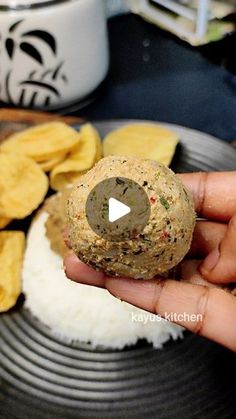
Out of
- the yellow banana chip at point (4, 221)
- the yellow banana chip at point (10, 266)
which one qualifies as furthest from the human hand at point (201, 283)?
the yellow banana chip at point (4, 221)

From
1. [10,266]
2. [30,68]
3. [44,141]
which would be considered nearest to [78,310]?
[10,266]

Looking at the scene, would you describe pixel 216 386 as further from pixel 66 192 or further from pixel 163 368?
pixel 66 192

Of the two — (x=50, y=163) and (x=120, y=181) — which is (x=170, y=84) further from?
(x=120, y=181)

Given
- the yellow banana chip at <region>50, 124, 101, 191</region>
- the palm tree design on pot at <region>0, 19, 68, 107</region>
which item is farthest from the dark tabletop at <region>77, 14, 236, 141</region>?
the yellow banana chip at <region>50, 124, 101, 191</region>

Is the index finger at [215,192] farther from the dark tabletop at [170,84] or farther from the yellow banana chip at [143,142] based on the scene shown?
the dark tabletop at [170,84]

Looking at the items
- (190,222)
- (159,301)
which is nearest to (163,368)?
(159,301)

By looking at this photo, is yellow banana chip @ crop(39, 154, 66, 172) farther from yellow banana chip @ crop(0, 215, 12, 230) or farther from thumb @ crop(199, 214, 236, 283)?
thumb @ crop(199, 214, 236, 283)
